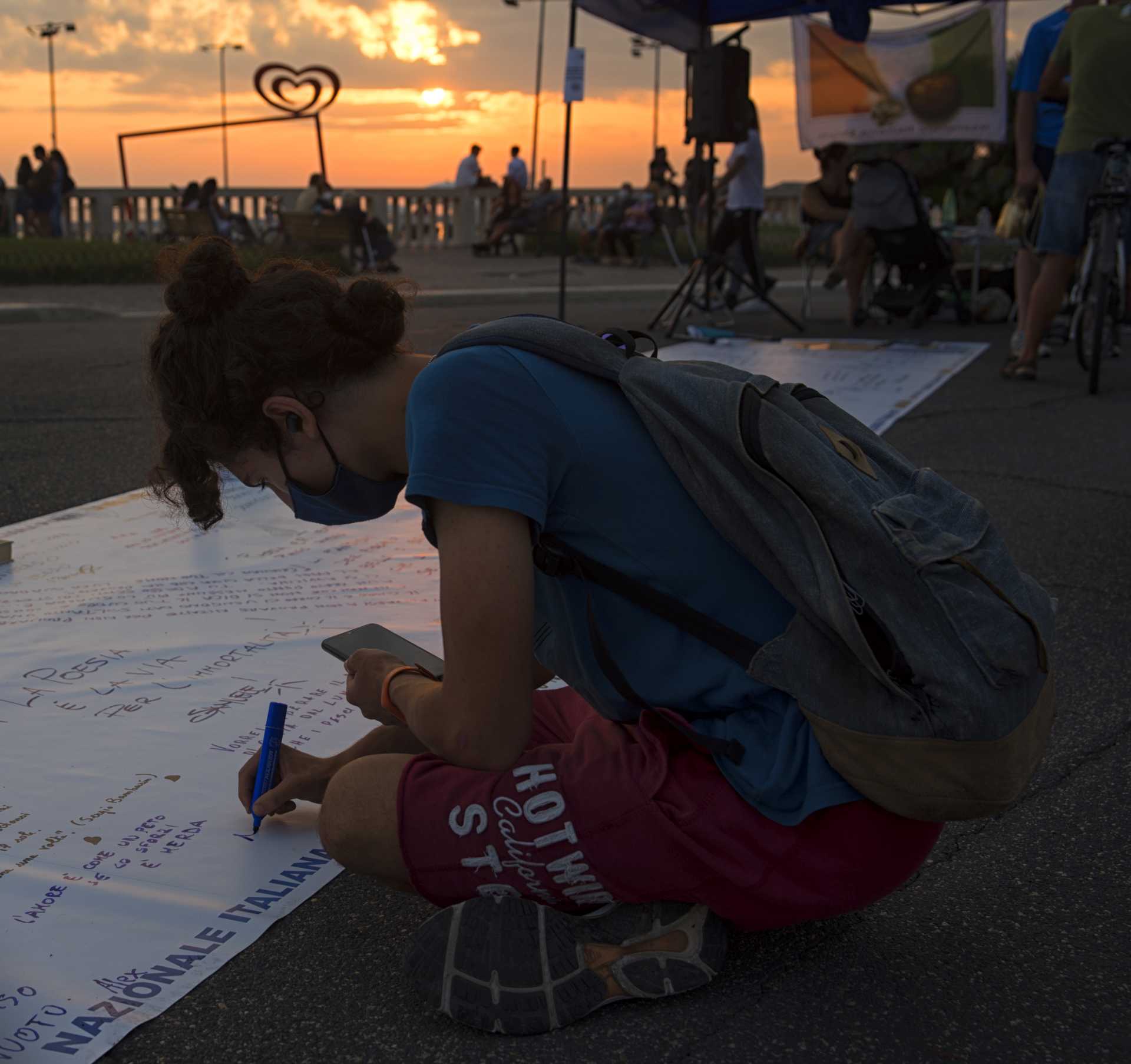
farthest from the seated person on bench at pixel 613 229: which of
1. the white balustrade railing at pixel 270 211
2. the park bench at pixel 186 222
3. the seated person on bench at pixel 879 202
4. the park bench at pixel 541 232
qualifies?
the seated person on bench at pixel 879 202

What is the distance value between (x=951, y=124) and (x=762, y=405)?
1043 centimetres

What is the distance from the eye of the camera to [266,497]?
4.17 meters

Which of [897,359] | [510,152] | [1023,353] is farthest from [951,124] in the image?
[510,152]

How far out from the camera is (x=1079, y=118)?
5715mm

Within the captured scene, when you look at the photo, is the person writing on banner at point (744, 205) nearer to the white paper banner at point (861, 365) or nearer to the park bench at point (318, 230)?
the white paper banner at point (861, 365)

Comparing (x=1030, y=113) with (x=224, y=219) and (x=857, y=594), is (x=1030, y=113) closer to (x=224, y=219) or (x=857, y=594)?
(x=857, y=594)

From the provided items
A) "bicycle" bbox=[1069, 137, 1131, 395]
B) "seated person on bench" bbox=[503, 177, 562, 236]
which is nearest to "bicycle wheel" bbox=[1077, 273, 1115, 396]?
"bicycle" bbox=[1069, 137, 1131, 395]

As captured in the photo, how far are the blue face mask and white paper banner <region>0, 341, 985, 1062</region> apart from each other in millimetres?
535

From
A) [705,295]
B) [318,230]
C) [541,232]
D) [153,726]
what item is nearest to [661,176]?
[541,232]

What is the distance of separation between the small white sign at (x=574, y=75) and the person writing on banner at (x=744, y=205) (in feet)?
7.92

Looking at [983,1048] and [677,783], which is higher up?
[677,783]

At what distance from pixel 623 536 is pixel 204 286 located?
22.3 inches

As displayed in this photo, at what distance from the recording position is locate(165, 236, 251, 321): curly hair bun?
151 cm

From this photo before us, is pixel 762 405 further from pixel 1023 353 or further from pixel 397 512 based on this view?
pixel 1023 353
